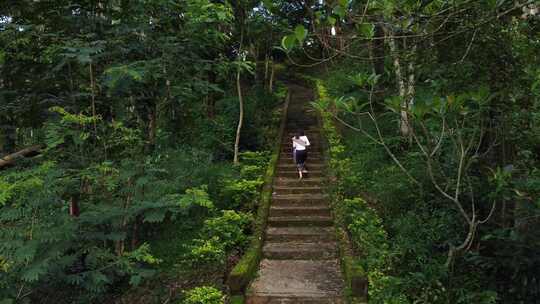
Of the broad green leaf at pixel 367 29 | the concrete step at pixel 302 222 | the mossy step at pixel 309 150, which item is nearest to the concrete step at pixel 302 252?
the concrete step at pixel 302 222

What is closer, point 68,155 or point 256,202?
point 68,155

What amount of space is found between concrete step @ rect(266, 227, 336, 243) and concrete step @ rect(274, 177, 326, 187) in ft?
7.87

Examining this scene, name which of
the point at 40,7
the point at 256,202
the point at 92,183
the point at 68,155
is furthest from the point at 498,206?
the point at 40,7

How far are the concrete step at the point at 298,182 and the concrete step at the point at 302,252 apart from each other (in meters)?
3.17

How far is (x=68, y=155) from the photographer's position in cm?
614

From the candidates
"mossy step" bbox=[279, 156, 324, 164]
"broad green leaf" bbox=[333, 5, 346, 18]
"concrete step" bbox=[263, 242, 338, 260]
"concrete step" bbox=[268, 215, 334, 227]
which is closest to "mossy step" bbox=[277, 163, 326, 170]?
"mossy step" bbox=[279, 156, 324, 164]

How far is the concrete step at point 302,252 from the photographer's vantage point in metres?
7.44

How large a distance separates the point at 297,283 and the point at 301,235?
1770 mm

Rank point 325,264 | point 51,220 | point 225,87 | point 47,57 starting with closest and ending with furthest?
point 51,220, point 47,57, point 325,264, point 225,87

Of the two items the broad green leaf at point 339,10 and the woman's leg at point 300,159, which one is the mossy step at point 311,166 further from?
the broad green leaf at point 339,10

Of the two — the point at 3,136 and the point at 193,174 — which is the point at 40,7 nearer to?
the point at 3,136

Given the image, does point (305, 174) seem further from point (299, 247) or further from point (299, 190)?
point (299, 247)

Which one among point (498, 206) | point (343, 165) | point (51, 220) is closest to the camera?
point (51, 220)

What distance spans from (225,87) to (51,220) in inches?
508
